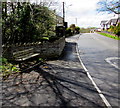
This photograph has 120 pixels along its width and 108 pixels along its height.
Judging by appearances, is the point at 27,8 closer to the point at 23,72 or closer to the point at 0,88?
the point at 23,72

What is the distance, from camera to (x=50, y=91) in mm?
4191

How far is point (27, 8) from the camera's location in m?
11.2

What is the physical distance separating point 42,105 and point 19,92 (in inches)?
45.2

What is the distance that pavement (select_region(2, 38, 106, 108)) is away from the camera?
11.4 ft

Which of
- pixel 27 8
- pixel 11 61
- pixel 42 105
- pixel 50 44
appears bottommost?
pixel 42 105

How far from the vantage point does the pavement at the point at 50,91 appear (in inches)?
137

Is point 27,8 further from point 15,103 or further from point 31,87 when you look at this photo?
point 15,103

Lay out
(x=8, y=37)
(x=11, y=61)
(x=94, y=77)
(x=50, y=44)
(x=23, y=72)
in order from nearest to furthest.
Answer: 1. (x=94, y=77)
2. (x=23, y=72)
3. (x=11, y=61)
4. (x=50, y=44)
5. (x=8, y=37)

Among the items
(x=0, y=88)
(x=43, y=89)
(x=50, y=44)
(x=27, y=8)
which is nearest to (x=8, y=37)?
(x=27, y=8)

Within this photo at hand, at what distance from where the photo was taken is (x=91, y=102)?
3512 mm

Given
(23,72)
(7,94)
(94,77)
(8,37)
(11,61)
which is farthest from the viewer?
(8,37)

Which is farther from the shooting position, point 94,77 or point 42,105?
point 94,77

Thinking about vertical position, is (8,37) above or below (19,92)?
above

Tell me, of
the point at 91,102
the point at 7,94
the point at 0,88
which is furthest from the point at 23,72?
the point at 91,102
